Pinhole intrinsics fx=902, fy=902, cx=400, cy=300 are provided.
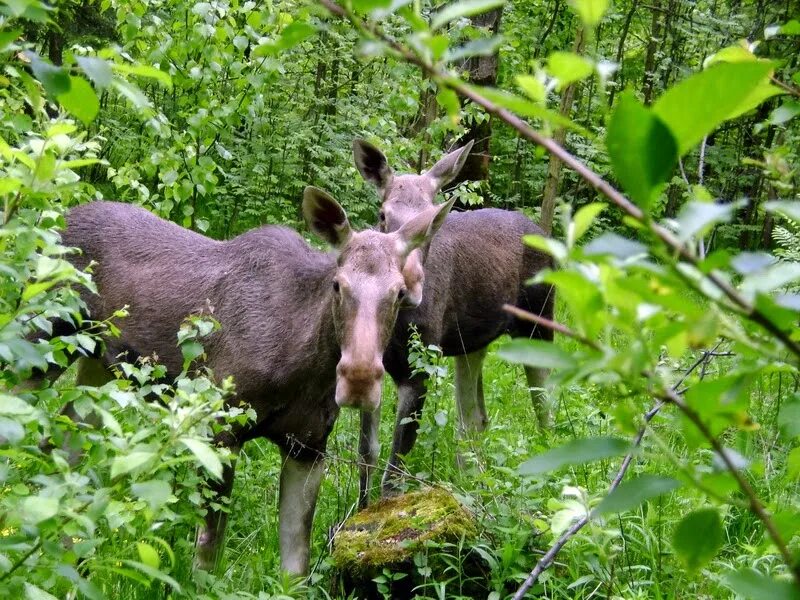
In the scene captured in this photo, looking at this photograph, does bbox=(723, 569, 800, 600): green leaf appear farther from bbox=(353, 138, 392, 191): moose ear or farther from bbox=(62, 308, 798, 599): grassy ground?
bbox=(353, 138, 392, 191): moose ear

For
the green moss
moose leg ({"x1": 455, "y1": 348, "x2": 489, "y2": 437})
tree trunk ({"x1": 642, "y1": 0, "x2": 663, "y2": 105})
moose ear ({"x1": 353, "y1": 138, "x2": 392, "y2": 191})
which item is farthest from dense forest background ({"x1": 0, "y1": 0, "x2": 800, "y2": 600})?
tree trunk ({"x1": 642, "y1": 0, "x2": 663, "y2": 105})

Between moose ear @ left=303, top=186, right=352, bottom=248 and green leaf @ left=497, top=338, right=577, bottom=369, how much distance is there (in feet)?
13.6

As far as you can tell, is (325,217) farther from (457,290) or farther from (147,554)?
(147,554)

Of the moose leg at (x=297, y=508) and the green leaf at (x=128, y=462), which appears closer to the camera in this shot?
the green leaf at (x=128, y=462)

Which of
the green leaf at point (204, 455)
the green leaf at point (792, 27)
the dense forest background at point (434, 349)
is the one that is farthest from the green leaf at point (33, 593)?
the green leaf at point (792, 27)

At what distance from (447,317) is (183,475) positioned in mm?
3986

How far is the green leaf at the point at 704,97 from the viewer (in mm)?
844

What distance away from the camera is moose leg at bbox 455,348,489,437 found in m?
8.02

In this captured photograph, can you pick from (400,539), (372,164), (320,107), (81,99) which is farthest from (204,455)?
(320,107)

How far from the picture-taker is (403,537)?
191 inches

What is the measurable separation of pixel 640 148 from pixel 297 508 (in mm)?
4700

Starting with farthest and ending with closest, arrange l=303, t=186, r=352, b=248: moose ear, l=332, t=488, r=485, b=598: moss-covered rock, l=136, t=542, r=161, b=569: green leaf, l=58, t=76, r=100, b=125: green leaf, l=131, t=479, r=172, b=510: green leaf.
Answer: l=303, t=186, r=352, b=248: moose ear < l=332, t=488, r=485, b=598: moss-covered rock < l=136, t=542, r=161, b=569: green leaf < l=131, t=479, r=172, b=510: green leaf < l=58, t=76, r=100, b=125: green leaf

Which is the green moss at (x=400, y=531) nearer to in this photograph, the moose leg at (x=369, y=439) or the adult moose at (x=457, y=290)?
the adult moose at (x=457, y=290)

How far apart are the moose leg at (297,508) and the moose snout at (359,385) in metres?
1.12
